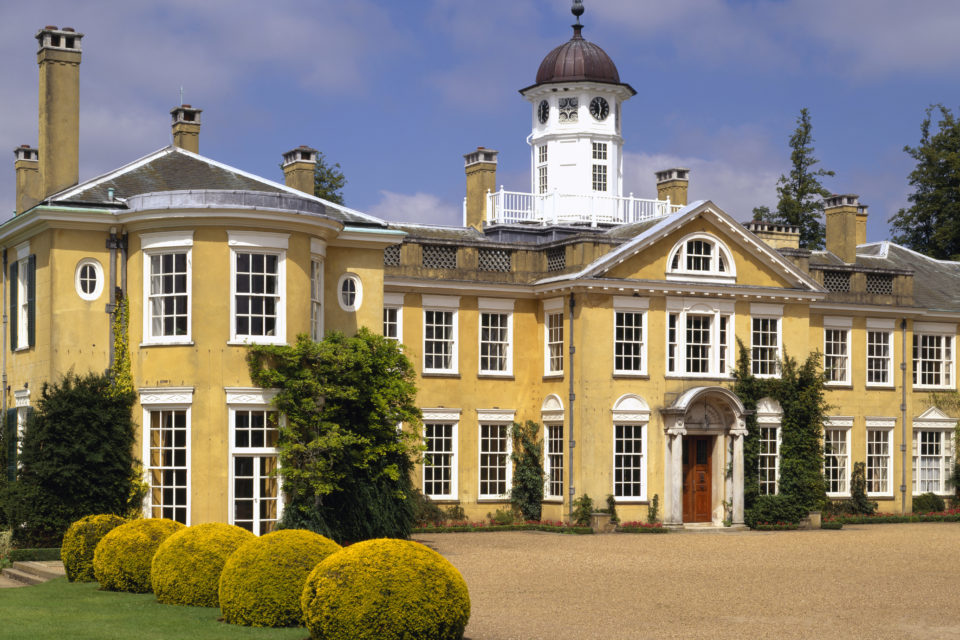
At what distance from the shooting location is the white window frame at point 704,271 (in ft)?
111

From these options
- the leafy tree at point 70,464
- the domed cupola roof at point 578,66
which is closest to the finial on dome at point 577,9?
the domed cupola roof at point 578,66

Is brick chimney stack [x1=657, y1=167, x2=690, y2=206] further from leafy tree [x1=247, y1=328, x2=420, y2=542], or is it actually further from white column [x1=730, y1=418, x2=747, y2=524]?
leafy tree [x1=247, y1=328, x2=420, y2=542]

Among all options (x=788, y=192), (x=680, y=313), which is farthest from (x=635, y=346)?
(x=788, y=192)

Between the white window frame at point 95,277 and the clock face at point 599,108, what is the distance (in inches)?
738

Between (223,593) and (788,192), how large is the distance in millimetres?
44104

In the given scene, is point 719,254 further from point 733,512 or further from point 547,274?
point 733,512

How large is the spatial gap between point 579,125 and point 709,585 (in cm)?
2229

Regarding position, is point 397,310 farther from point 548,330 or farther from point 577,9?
point 577,9

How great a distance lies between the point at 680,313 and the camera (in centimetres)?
3381

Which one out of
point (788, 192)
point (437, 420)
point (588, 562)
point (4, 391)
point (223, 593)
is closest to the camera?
point (223, 593)

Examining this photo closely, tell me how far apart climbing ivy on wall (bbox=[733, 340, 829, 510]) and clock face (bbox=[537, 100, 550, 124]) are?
1024cm

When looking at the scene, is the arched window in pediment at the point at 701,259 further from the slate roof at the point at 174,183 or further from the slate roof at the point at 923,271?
the slate roof at the point at 174,183

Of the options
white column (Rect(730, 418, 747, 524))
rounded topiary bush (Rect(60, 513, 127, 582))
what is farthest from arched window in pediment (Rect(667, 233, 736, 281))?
rounded topiary bush (Rect(60, 513, 127, 582))

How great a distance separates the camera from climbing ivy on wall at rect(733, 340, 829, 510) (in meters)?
34.0
